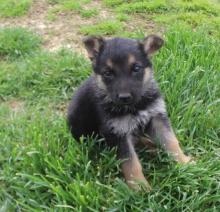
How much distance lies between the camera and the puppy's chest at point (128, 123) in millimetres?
4559

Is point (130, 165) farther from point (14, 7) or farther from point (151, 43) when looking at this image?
point (14, 7)

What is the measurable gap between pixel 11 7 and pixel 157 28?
8.20 feet

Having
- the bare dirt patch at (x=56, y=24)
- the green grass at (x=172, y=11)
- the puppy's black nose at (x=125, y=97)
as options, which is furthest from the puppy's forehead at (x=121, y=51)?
the green grass at (x=172, y=11)

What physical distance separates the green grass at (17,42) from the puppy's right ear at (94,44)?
2432 millimetres

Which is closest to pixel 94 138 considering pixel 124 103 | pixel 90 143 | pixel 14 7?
pixel 90 143

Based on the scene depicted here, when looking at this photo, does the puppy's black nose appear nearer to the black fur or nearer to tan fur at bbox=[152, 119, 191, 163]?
the black fur

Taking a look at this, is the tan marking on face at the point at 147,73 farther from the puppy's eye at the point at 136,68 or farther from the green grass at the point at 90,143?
the green grass at the point at 90,143

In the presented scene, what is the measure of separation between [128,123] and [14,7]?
433cm

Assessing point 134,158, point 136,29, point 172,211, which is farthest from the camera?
point 136,29

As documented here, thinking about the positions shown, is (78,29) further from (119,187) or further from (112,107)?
(119,187)

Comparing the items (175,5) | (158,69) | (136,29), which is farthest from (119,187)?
(175,5)

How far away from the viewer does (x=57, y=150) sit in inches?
188

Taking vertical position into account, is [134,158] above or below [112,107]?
below

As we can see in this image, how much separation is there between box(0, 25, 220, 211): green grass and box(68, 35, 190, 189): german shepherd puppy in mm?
151
